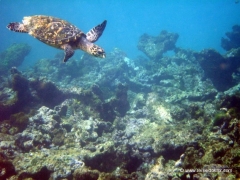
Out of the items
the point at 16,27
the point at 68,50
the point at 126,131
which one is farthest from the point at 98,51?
the point at 126,131

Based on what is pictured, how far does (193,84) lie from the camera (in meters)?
16.1

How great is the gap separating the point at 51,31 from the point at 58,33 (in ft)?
1.04

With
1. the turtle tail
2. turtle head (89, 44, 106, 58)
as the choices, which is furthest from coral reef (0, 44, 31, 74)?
turtle head (89, 44, 106, 58)

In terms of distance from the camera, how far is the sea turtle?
716 cm

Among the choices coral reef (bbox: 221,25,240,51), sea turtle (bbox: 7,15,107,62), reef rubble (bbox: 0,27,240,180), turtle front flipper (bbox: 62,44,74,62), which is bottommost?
reef rubble (bbox: 0,27,240,180)

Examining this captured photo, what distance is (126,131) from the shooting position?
32.5 feet

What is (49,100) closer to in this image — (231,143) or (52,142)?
(52,142)

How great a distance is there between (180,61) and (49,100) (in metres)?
15.8

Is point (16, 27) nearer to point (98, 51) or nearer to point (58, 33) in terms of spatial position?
point (58, 33)

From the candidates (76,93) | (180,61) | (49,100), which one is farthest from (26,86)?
(180,61)

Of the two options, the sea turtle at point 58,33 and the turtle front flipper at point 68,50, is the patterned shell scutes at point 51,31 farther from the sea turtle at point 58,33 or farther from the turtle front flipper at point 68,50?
the turtle front flipper at point 68,50

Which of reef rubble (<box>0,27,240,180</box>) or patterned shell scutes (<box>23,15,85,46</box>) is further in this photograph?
patterned shell scutes (<box>23,15,85,46</box>)

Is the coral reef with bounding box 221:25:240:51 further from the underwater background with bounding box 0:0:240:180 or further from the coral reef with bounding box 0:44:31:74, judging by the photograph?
the coral reef with bounding box 0:44:31:74

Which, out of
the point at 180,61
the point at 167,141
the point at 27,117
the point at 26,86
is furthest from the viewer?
the point at 180,61
